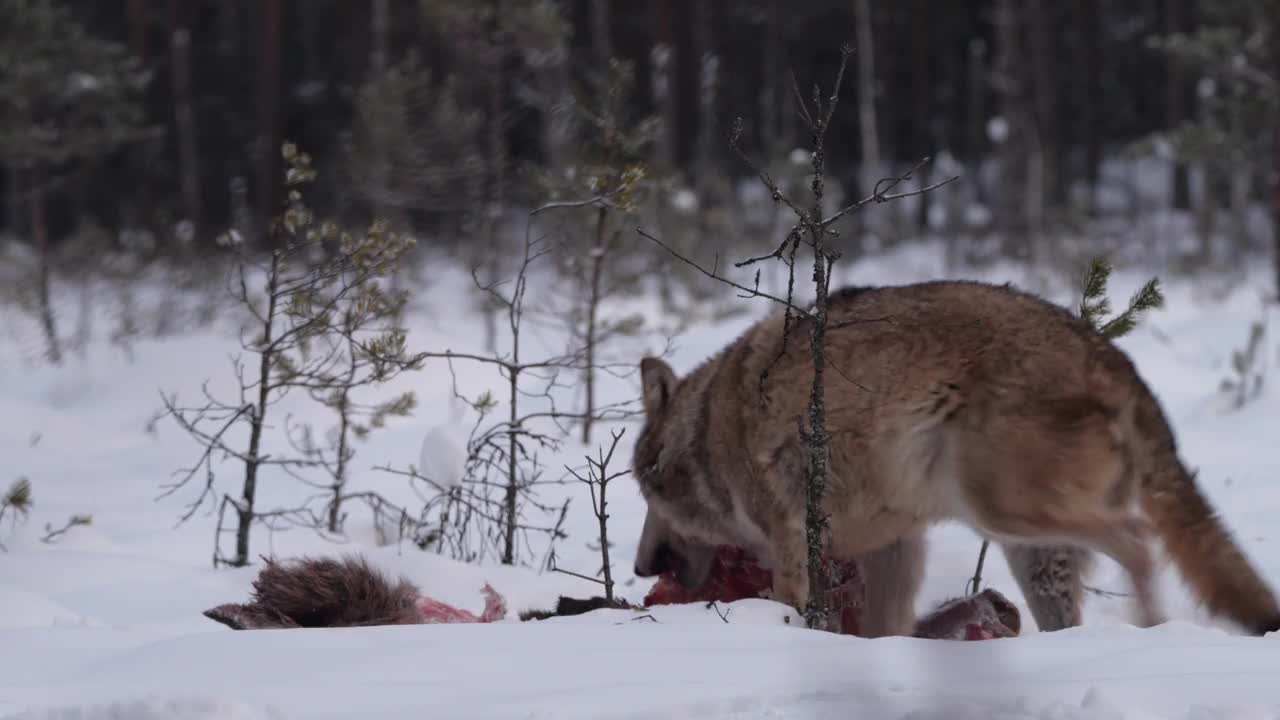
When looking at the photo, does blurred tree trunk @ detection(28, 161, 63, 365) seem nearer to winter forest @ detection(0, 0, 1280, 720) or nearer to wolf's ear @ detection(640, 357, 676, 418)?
winter forest @ detection(0, 0, 1280, 720)

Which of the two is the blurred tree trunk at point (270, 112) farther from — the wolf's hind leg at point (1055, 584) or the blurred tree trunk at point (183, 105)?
the wolf's hind leg at point (1055, 584)

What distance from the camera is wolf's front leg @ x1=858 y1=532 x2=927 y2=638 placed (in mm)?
4598

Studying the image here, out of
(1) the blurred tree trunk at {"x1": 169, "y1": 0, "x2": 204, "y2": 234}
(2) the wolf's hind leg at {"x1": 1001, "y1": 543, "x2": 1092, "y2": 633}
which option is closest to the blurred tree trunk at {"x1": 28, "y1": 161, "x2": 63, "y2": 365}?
(1) the blurred tree trunk at {"x1": 169, "y1": 0, "x2": 204, "y2": 234}

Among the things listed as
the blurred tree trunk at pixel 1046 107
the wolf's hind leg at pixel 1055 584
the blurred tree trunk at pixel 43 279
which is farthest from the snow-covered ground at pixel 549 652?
the blurred tree trunk at pixel 1046 107

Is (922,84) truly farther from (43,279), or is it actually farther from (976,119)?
(43,279)

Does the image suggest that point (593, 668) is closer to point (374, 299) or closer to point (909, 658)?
point (909, 658)

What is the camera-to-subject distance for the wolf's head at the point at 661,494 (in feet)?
15.7

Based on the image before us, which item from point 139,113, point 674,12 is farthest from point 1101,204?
point 139,113

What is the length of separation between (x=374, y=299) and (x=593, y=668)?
2.80 meters

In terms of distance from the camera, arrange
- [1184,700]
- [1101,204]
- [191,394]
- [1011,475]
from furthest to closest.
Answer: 1. [1101,204]
2. [191,394]
3. [1011,475]
4. [1184,700]

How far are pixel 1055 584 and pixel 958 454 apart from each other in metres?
0.97

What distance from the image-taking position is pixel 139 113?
66.7 feet

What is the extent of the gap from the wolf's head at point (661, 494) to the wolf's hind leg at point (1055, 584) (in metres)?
1.23

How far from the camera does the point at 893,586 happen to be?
15.2 ft
